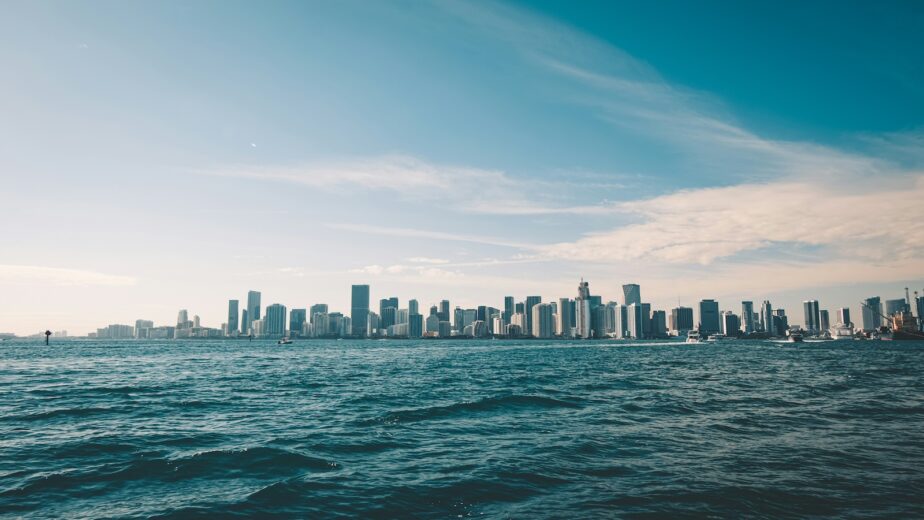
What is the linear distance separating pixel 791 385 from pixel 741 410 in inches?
→ 833

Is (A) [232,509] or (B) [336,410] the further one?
(B) [336,410]

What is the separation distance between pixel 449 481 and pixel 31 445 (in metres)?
21.7

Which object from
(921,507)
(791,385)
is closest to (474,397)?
(921,507)

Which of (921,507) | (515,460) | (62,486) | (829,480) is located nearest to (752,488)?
(829,480)

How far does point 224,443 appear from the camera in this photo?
25047 millimetres

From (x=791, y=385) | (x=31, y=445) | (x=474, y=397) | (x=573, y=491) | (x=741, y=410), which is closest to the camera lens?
(x=573, y=491)

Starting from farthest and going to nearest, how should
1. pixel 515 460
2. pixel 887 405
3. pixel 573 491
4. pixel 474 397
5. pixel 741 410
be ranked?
pixel 474 397 < pixel 887 405 < pixel 741 410 < pixel 515 460 < pixel 573 491

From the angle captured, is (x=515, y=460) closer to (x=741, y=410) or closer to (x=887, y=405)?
(x=741, y=410)

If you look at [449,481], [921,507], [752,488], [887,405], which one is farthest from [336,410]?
[887,405]

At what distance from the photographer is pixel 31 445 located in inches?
968

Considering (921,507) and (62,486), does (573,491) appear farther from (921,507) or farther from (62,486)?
(62,486)

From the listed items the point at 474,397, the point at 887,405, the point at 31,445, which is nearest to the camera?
the point at 31,445

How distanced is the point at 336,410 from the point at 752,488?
26828 millimetres

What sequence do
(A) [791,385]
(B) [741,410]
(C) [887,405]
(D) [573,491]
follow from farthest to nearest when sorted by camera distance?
1. (A) [791,385]
2. (C) [887,405]
3. (B) [741,410]
4. (D) [573,491]
